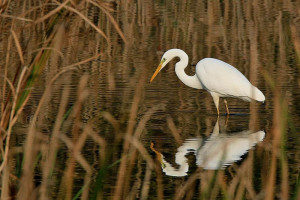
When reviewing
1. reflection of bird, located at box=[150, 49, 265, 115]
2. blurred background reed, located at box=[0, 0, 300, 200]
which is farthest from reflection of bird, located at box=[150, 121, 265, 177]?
reflection of bird, located at box=[150, 49, 265, 115]

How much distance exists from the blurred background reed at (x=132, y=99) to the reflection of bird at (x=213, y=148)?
77 mm

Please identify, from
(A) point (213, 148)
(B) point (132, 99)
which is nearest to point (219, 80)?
(B) point (132, 99)

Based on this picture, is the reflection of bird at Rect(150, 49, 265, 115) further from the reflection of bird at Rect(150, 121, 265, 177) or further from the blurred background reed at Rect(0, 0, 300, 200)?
the reflection of bird at Rect(150, 121, 265, 177)

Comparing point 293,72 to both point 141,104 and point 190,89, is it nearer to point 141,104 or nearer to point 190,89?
point 190,89

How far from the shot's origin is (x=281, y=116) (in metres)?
3.16

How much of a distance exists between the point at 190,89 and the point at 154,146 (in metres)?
2.49

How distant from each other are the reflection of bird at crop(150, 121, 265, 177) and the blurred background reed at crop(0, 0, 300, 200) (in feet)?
0.25

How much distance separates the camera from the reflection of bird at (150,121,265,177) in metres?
4.81

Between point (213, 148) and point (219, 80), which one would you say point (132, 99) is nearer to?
point (219, 80)

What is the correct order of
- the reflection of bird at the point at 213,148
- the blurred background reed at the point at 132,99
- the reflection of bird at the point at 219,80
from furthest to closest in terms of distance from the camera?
the reflection of bird at the point at 219,80, the reflection of bird at the point at 213,148, the blurred background reed at the point at 132,99

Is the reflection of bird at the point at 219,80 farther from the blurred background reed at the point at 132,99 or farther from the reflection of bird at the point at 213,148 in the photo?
the reflection of bird at the point at 213,148

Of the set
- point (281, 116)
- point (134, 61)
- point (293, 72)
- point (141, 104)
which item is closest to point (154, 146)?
point (141, 104)

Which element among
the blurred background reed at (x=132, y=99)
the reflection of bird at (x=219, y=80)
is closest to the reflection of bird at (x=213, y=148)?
the blurred background reed at (x=132, y=99)

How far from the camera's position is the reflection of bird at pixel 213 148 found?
189 inches
